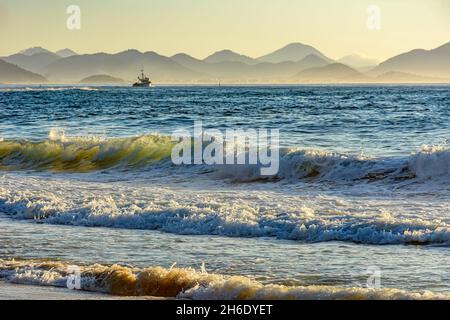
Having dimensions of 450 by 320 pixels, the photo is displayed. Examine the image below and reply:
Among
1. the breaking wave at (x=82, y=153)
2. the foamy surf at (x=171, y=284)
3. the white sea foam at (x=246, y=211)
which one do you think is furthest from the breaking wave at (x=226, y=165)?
the foamy surf at (x=171, y=284)

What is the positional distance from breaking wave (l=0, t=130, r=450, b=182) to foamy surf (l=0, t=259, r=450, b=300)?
11.1 metres

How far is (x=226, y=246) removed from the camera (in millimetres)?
12484

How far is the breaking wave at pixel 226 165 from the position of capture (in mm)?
20703

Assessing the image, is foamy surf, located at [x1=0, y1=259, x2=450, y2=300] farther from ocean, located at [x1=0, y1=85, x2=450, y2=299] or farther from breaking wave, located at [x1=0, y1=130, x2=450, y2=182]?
breaking wave, located at [x1=0, y1=130, x2=450, y2=182]

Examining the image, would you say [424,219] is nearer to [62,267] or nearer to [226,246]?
[226,246]

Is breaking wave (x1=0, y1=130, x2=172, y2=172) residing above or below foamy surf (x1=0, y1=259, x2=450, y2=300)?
below

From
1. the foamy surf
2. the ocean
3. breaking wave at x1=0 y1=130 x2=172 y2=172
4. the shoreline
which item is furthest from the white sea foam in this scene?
breaking wave at x1=0 y1=130 x2=172 y2=172

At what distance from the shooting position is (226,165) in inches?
914

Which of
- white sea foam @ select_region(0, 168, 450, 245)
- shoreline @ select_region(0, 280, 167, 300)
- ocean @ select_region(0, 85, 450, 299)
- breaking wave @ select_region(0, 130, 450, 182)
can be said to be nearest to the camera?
shoreline @ select_region(0, 280, 167, 300)

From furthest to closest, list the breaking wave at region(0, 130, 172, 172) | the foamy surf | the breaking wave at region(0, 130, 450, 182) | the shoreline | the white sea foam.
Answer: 1. the breaking wave at region(0, 130, 172, 172)
2. the breaking wave at region(0, 130, 450, 182)
3. the white sea foam
4. the shoreline
5. the foamy surf

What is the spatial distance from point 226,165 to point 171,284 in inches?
528

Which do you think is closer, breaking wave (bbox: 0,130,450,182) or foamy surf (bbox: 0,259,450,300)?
foamy surf (bbox: 0,259,450,300)

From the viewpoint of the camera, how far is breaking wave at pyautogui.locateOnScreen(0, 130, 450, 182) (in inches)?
815

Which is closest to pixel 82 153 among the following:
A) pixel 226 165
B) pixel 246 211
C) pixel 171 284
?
pixel 226 165
